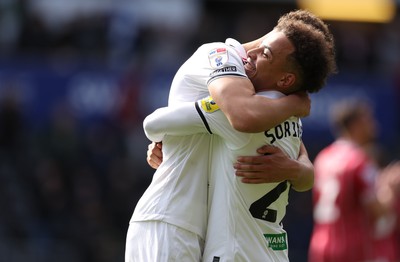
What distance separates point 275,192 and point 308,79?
616mm

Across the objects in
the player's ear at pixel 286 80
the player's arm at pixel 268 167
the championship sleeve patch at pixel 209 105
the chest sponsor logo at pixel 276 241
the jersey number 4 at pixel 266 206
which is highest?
the player's ear at pixel 286 80

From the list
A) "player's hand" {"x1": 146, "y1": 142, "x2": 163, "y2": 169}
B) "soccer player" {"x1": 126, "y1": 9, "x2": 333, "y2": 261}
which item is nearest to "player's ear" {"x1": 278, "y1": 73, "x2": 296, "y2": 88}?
"soccer player" {"x1": 126, "y1": 9, "x2": 333, "y2": 261}

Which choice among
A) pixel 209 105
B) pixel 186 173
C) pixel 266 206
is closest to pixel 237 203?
pixel 266 206

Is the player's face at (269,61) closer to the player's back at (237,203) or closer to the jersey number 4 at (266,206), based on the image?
the player's back at (237,203)

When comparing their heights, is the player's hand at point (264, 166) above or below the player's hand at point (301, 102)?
below

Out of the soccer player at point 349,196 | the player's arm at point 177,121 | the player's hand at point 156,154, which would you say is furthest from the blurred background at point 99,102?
the player's arm at point 177,121

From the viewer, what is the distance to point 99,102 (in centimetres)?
1714

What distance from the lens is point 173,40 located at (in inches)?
738

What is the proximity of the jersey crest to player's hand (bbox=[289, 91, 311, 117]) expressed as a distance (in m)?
0.38

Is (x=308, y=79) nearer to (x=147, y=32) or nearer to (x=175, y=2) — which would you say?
(x=147, y=32)

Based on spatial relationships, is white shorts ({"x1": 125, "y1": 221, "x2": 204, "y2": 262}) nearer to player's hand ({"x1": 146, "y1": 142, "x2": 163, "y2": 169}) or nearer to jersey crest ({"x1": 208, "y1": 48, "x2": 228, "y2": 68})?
player's hand ({"x1": 146, "y1": 142, "x2": 163, "y2": 169})

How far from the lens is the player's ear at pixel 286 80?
507 cm

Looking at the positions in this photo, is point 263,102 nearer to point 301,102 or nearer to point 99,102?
point 301,102

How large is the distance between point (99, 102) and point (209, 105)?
12220 mm
